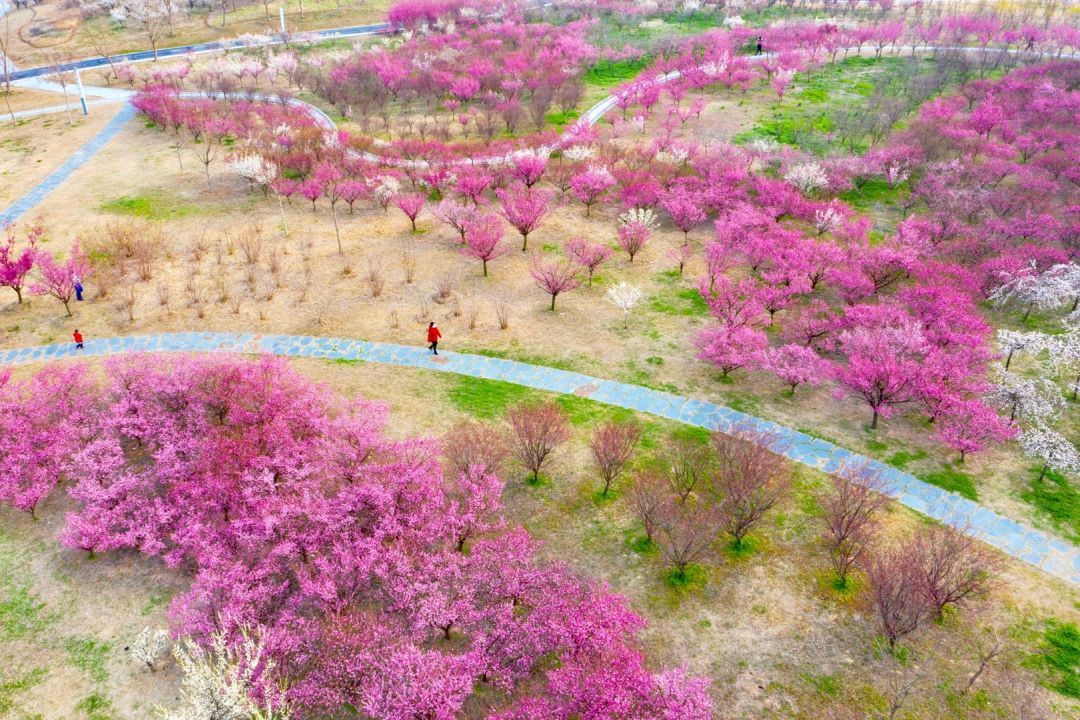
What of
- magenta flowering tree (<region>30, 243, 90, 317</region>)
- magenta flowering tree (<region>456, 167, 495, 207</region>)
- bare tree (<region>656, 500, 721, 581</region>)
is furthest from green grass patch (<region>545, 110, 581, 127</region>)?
bare tree (<region>656, 500, 721, 581</region>)

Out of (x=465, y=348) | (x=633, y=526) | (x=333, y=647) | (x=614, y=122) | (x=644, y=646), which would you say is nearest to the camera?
(x=333, y=647)

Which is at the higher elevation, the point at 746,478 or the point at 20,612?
the point at 746,478

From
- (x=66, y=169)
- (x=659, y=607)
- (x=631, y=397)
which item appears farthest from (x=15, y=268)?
(x=659, y=607)

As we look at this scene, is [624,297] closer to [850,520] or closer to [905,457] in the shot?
[905,457]

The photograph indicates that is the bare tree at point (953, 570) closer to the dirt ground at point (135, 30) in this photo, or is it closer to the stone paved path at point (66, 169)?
the stone paved path at point (66, 169)

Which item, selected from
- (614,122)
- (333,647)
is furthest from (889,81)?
(333,647)

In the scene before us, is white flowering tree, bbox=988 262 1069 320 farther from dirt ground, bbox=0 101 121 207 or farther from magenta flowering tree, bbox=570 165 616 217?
dirt ground, bbox=0 101 121 207

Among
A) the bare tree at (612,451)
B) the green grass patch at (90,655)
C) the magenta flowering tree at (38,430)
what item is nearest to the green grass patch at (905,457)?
the bare tree at (612,451)

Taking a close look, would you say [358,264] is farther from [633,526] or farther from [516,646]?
[516,646]
